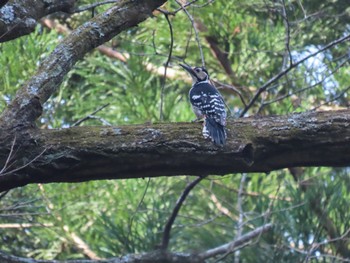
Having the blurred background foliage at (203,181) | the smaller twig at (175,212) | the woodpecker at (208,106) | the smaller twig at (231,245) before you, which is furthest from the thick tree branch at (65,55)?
the blurred background foliage at (203,181)

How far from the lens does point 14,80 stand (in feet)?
14.3

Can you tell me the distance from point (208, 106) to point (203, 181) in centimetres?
173

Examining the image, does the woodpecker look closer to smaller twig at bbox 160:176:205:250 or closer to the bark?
smaller twig at bbox 160:176:205:250

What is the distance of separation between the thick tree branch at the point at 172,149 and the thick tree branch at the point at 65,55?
0.25ft


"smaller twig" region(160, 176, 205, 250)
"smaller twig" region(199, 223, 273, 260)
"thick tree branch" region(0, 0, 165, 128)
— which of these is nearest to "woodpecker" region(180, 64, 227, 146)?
"smaller twig" region(160, 176, 205, 250)

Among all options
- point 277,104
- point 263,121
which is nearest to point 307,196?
point 277,104

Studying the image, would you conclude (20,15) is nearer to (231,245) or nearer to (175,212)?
(175,212)

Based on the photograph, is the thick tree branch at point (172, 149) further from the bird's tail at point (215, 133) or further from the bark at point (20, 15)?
the bark at point (20, 15)

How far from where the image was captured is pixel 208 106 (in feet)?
11.9

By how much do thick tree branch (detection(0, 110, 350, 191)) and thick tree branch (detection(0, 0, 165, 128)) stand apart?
77 millimetres

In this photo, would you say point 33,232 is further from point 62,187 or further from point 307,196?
point 307,196

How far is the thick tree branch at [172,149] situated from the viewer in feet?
8.11

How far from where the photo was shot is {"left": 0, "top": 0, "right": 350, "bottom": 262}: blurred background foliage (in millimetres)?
4426

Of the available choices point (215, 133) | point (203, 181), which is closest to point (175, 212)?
point (215, 133)
